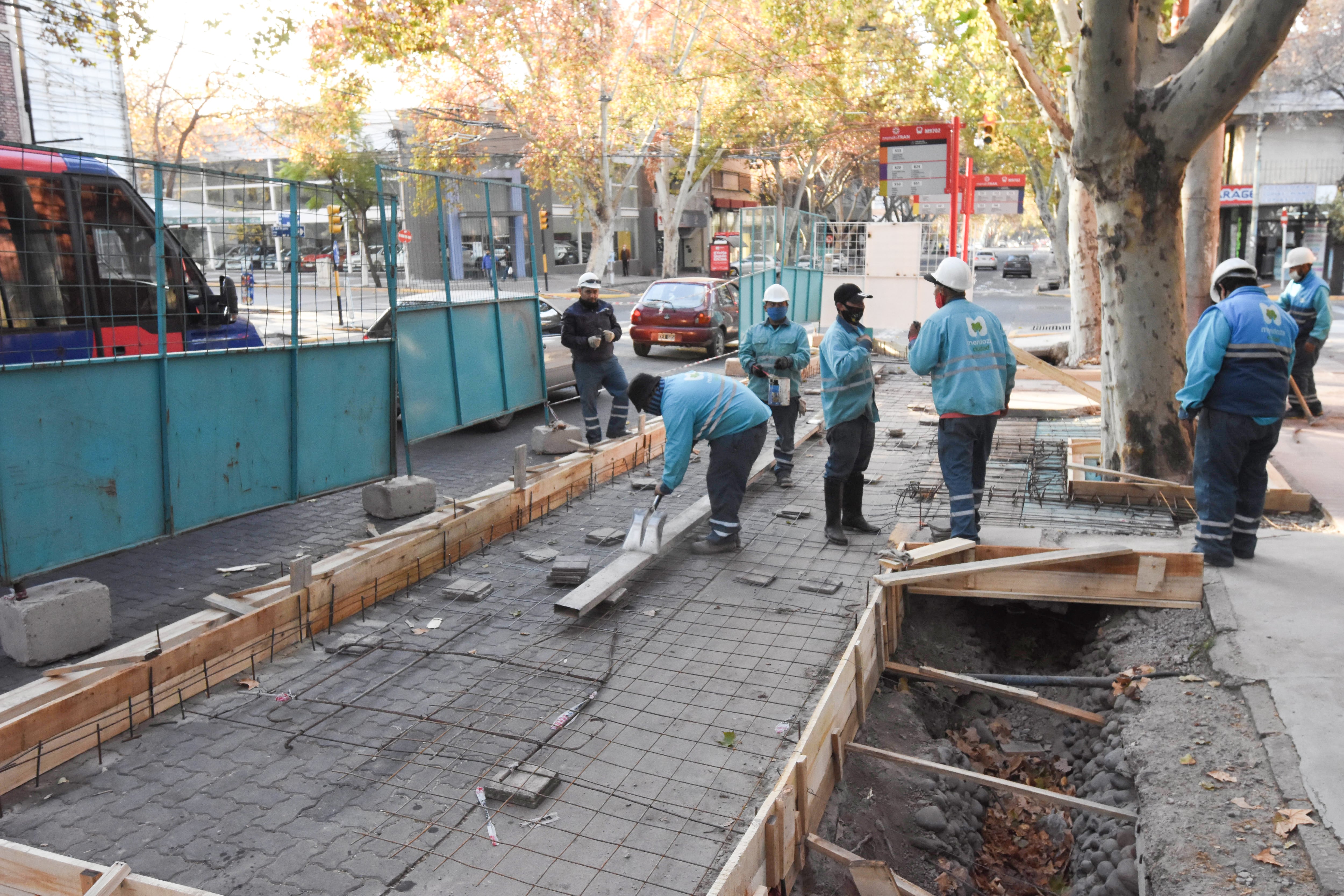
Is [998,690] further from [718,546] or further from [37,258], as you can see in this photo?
[37,258]

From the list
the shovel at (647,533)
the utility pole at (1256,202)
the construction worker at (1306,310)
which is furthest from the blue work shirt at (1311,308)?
the utility pole at (1256,202)

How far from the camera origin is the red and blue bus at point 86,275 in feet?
23.4

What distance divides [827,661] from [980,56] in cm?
2280

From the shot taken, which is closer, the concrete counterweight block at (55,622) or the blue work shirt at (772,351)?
the concrete counterweight block at (55,622)

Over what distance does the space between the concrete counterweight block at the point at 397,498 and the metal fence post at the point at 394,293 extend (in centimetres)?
13

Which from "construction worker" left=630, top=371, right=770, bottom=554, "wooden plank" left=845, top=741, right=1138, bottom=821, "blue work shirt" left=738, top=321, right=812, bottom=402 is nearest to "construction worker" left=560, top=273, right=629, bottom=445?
"blue work shirt" left=738, top=321, right=812, bottom=402

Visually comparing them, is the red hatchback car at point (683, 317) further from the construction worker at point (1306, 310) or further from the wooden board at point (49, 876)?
the wooden board at point (49, 876)

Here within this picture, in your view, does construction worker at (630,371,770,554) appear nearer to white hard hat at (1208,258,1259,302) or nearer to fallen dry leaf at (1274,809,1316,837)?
white hard hat at (1208,258,1259,302)

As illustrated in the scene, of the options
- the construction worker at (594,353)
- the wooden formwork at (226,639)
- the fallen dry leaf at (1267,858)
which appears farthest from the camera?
the construction worker at (594,353)

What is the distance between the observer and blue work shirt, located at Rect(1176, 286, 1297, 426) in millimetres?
5738

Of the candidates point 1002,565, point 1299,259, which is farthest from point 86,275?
point 1299,259

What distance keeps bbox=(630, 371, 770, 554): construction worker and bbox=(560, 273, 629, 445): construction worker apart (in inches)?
124

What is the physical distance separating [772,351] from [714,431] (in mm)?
1944

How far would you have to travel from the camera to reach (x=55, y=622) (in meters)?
5.41
